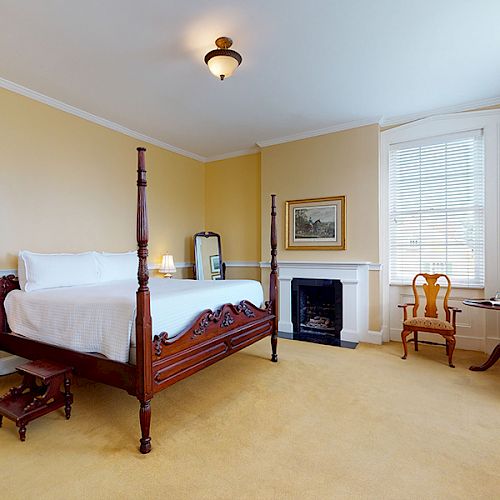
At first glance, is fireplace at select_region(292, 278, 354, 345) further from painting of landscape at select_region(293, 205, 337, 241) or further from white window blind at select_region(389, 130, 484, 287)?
white window blind at select_region(389, 130, 484, 287)

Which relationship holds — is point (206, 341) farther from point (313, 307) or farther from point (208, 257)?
point (208, 257)

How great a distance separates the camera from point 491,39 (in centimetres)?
267

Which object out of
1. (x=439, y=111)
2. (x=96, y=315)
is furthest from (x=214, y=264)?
(x=439, y=111)

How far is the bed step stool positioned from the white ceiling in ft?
8.41

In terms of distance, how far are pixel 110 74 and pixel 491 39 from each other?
3414mm

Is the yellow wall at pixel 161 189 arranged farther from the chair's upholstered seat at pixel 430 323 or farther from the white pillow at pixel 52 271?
the chair's upholstered seat at pixel 430 323

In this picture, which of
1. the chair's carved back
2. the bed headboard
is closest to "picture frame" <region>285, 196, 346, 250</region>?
the chair's carved back

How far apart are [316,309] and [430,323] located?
5.50ft

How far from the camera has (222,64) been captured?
105 inches

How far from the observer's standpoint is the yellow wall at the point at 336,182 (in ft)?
14.1

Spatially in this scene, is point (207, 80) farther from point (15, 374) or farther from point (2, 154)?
point (15, 374)

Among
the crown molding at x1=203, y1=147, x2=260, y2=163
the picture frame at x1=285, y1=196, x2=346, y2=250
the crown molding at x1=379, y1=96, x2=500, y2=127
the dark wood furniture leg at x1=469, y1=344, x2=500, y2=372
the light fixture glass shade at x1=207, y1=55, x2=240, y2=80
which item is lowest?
the dark wood furniture leg at x1=469, y1=344, x2=500, y2=372

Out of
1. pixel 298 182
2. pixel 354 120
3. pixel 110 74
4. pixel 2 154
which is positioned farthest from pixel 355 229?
pixel 2 154

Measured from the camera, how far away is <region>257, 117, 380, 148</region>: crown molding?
4.30m
